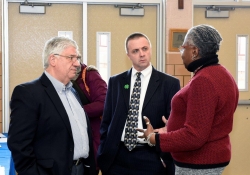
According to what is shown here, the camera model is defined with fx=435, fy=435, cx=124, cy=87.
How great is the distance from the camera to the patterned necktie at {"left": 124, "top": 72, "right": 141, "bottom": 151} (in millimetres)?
2840

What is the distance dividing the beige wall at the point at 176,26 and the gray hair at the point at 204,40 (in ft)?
8.81

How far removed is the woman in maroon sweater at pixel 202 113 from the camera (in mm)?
1975

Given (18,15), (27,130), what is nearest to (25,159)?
(27,130)

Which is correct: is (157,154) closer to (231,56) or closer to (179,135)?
(179,135)

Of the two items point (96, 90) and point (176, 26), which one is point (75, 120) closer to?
point (96, 90)

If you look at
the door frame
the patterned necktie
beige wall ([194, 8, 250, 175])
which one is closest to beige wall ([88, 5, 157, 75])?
the door frame

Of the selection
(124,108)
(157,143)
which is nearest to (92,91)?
(124,108)

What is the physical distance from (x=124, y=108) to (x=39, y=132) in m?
0.84

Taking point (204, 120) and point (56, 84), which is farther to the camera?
point (56, 84)

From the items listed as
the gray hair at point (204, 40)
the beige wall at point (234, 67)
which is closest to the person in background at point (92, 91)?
the gray hair at point (204, 40)

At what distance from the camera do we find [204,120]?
77.4 inches

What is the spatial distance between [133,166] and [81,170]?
54 cm

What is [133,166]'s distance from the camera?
285cm

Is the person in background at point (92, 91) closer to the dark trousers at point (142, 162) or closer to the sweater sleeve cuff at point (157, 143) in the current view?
the dark trousers at point (142, 162)
